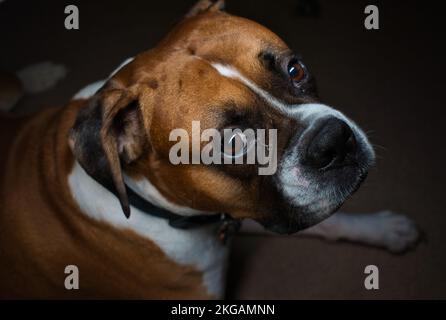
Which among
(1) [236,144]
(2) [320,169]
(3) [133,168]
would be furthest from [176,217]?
(2) [320,169]

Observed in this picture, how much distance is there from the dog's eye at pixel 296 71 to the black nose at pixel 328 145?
0.23 metres

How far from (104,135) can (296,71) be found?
2.34ft

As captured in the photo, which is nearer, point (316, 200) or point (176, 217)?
point (316, 200)

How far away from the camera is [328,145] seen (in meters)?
1.83

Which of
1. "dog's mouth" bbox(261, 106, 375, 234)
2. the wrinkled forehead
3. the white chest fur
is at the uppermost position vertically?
the wrinkled forehead

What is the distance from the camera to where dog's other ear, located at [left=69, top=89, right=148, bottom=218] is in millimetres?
1841

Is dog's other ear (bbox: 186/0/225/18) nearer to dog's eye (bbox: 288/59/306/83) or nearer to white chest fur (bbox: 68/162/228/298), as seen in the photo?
dog's eye (bbox: 288/59/306/83)

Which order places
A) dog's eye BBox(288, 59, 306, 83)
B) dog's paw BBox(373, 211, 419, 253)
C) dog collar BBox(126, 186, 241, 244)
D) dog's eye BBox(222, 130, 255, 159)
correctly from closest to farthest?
dog's eye BBox(222, 130, 255, 159) → dog's eye BBox(288, 59, 306, 83) → dog collar BBox(126, 186, 241, 244) → dog's paw BBox(373, 211, 419, 253)


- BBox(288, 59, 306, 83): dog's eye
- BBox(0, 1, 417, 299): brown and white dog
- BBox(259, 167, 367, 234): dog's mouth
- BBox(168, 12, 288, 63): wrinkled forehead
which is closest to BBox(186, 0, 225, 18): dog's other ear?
BBox(0, 1, 417, 299): brown and white dog

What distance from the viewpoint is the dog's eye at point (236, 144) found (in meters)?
1.81

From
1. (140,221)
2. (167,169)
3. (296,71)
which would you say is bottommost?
(140,221)

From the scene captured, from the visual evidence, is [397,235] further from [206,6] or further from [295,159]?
[206,6]

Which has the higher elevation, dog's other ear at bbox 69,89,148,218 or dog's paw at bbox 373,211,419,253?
dog's other ear at bbox 69,89,148,218

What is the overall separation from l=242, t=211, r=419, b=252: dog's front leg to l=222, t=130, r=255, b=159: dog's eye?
1145 mm
